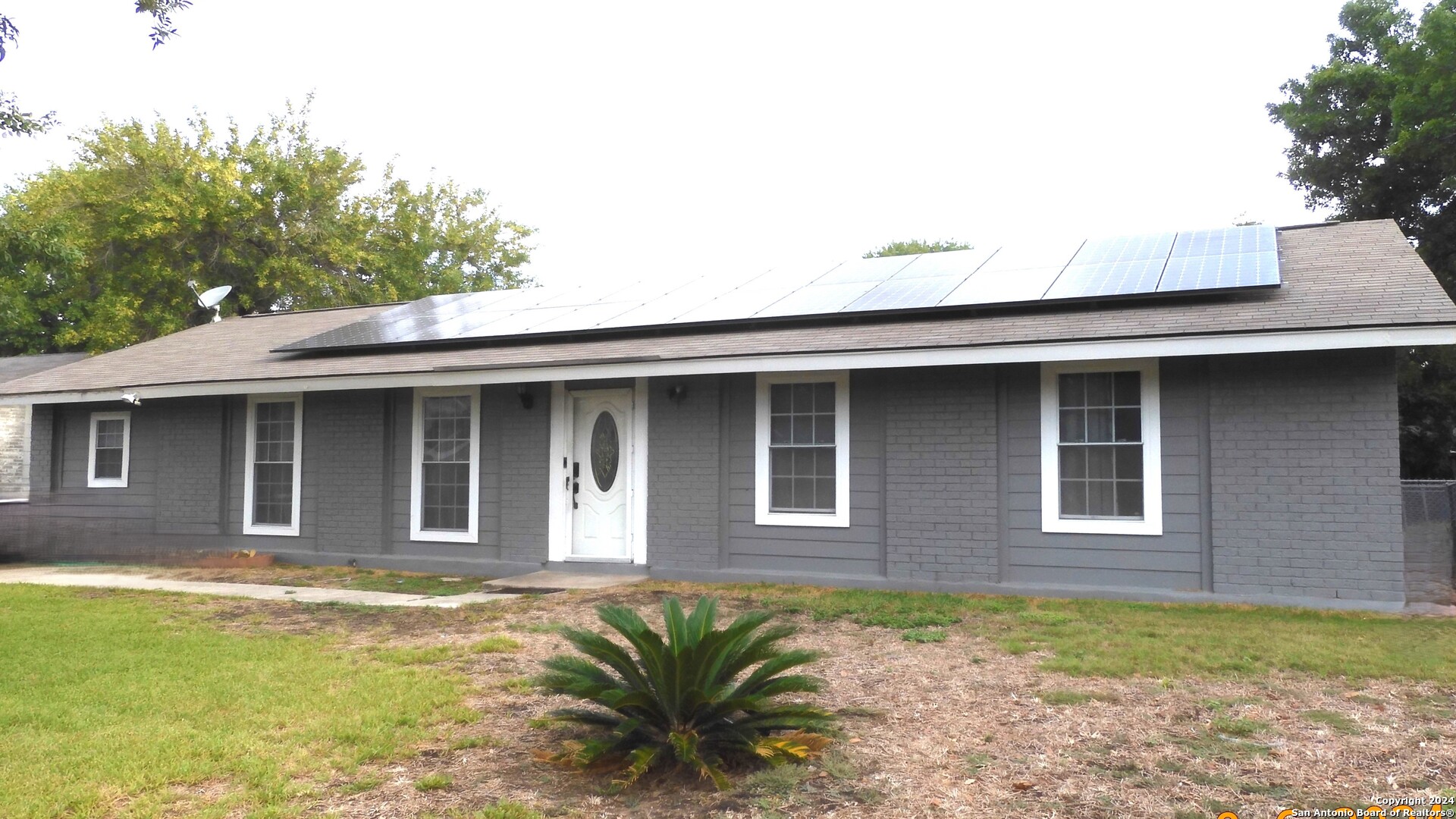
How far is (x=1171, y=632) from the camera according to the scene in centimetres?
737

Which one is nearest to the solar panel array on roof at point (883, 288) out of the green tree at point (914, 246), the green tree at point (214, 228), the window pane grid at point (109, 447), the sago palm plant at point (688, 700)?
the window pane grid at point (109, 447)

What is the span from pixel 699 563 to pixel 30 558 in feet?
31.6

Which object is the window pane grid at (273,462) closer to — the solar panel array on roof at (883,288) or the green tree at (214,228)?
the solar panel array on roof at (883,288)

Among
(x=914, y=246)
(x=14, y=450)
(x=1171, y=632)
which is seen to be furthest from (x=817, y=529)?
(x=914, y=246)

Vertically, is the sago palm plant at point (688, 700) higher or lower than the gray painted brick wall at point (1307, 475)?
lower

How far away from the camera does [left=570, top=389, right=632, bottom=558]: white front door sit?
1131cm

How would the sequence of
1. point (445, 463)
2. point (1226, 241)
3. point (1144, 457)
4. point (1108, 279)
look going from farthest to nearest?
point (445, 463) < point (1226, 241) < point (1108, 279) < point (1144, 457)

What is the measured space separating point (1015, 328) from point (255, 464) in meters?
9.81

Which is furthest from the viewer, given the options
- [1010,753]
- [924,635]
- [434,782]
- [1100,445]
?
[1100,445]

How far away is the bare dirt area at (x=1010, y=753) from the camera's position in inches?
161

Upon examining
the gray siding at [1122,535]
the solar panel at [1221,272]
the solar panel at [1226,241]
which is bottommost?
the gray siding at [1122,535]

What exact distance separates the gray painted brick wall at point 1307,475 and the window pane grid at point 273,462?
1077cm

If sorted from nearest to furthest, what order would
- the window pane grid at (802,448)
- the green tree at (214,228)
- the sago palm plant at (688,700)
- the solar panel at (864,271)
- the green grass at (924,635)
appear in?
the sago palm plant at (688,700), the green grass at (924,635), the window pane grid at (802,448), the solar panel at (864,271), the green tree at (214,228)

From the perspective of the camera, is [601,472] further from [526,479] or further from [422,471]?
[422,471]
